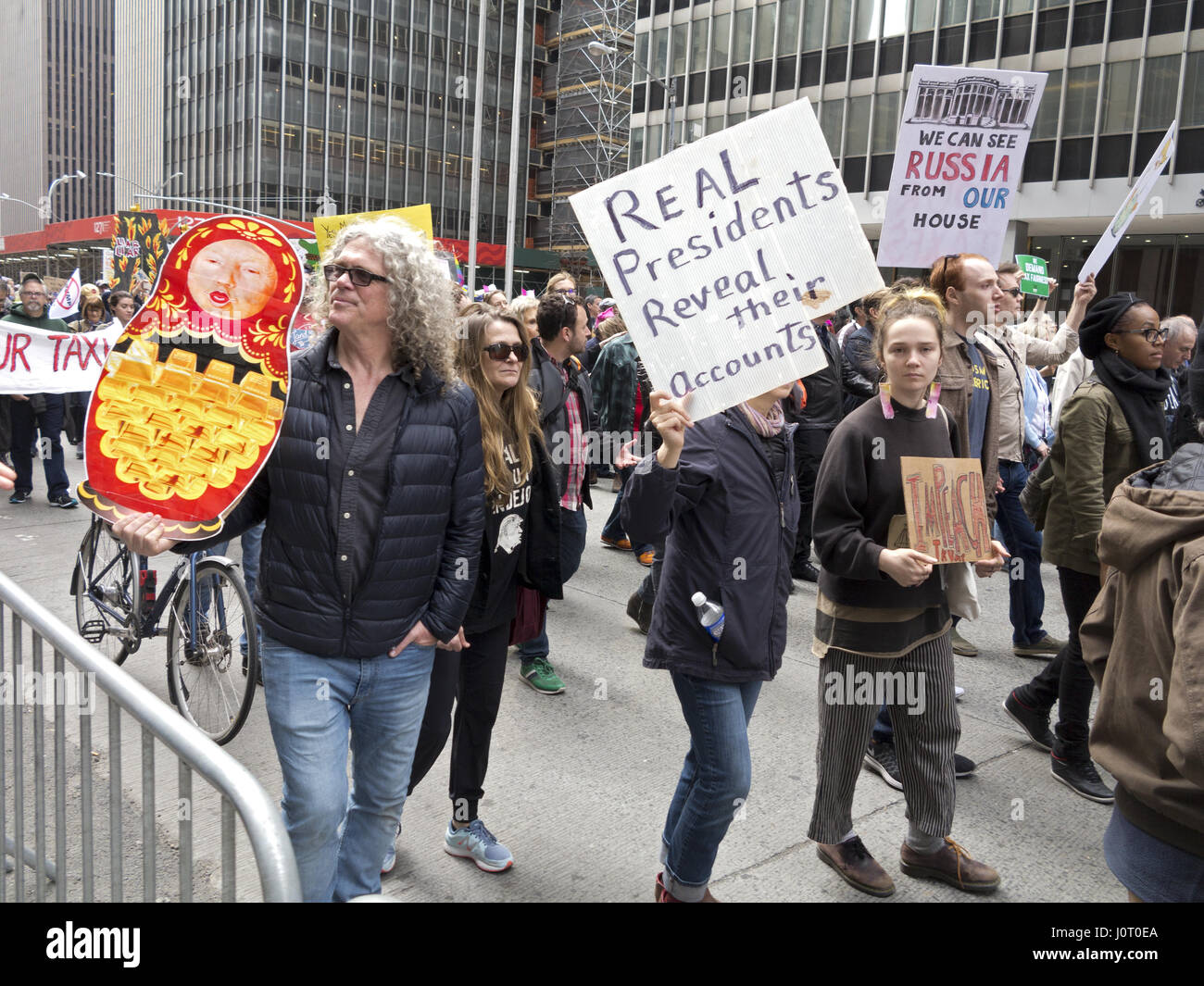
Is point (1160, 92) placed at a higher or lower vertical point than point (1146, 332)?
higher

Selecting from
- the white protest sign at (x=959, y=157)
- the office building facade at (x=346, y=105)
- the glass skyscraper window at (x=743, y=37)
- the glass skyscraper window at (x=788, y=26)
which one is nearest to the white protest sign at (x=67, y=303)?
the white protest sign at (x=959, y=157)

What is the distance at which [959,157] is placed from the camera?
19.5 feet

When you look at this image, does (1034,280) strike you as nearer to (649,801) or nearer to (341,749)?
(649,801)

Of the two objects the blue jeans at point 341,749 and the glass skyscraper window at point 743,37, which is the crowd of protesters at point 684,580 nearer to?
the blue jeans at point 341,749

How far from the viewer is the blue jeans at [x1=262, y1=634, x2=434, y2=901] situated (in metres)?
2.52

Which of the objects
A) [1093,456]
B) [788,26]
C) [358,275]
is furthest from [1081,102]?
Answer: [358,275]

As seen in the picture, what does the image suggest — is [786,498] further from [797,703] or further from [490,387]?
[797,703]

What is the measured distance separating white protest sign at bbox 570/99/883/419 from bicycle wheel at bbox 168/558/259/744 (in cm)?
263

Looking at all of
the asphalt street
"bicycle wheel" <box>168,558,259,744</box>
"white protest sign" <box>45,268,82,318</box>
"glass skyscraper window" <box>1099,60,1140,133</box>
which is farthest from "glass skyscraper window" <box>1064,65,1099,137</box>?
"bicycle wheel" <box>168,558,259,744</box>

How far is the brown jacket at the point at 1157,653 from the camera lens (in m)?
1.75

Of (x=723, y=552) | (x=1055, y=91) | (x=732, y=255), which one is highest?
(x=1055, y=91)

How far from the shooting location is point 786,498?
3.07 meters

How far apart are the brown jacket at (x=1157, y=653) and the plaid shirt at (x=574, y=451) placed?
365 cm

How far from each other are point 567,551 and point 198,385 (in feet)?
7.99
